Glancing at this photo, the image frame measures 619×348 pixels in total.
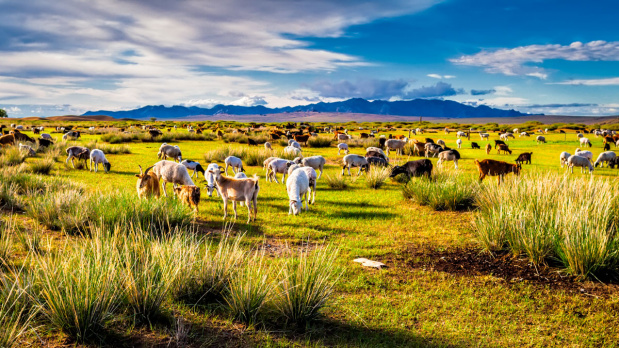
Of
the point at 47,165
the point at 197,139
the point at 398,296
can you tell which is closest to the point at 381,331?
the point at 398,296

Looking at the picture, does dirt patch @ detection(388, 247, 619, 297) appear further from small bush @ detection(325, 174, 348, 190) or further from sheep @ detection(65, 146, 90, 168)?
sheep @ detection(65, 146, 90, 168)

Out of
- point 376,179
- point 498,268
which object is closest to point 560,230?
point 498,268

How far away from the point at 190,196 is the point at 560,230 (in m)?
9.91

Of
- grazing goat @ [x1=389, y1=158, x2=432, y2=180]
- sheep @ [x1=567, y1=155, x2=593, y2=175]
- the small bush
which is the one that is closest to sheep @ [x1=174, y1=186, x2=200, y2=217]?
the small bush

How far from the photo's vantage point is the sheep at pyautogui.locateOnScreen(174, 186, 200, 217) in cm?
1191

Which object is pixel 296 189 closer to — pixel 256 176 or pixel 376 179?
pixel 256 176

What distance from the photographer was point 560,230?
26.1 ft

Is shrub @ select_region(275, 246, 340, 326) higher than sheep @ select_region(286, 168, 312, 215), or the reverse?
sheep @ select_region(286, 168, 312, 215)

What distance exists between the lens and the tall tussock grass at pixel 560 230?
23.3ft

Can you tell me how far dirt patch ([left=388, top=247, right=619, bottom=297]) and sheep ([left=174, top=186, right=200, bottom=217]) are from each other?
6418mm

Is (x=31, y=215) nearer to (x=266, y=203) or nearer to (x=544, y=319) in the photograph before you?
(x=266, y=203)

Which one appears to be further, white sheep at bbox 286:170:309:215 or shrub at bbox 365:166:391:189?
shrub at bbox 365:166:391:189

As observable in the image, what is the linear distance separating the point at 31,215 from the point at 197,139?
118 feet

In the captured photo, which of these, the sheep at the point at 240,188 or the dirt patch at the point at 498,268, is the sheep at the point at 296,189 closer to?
the sheep at the point at 240,188
